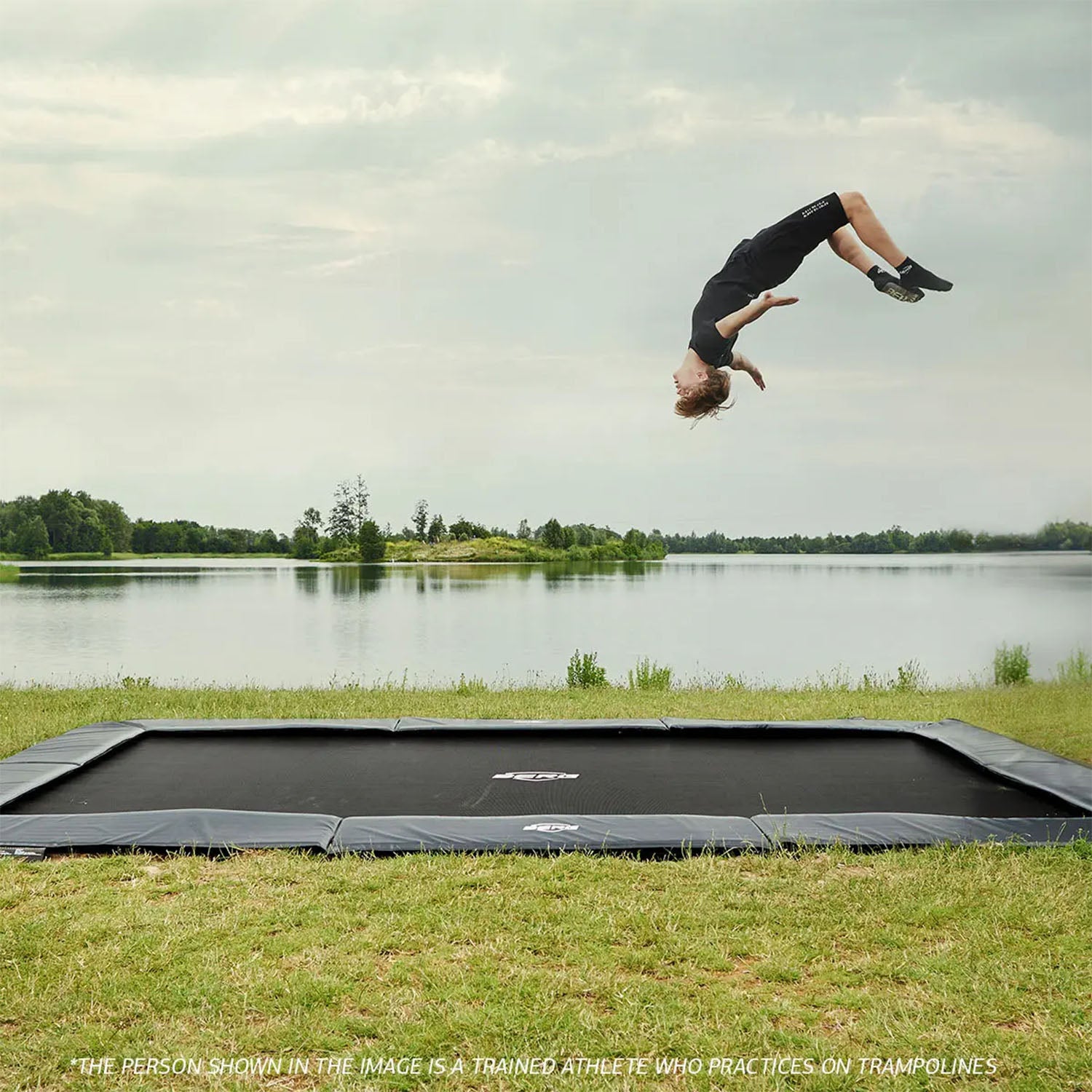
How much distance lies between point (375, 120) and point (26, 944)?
5.90 meters

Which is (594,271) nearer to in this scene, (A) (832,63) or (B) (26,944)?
(A) (832,63)

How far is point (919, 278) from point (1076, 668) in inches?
82.2

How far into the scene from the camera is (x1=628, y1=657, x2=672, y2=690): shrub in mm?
5406

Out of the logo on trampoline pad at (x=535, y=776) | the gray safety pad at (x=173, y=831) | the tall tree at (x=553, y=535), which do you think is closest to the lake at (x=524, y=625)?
the tall tree at (x=553, y=535)

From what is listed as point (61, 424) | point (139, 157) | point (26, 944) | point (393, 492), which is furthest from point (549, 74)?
point (26, 944)

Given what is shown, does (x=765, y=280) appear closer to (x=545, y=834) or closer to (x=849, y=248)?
(x=849, y=248)

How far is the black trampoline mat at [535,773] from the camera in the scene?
2.74 metres

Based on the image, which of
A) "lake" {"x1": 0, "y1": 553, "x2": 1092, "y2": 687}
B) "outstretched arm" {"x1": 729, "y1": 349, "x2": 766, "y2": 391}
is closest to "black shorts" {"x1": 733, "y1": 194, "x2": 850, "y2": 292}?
"outstretched arm" {"x1": 729, "y1": 349, "x2": 766, "y2": 391}

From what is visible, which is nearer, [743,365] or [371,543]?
[743,365]

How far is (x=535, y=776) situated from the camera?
3041 millimetres

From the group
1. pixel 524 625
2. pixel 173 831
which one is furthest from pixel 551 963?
pixel 524 625

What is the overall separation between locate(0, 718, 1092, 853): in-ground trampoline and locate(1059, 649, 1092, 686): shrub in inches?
40.9

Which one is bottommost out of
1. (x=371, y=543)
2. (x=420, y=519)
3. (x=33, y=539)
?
(x=371, y=543)

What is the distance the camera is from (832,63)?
514 centimetres
